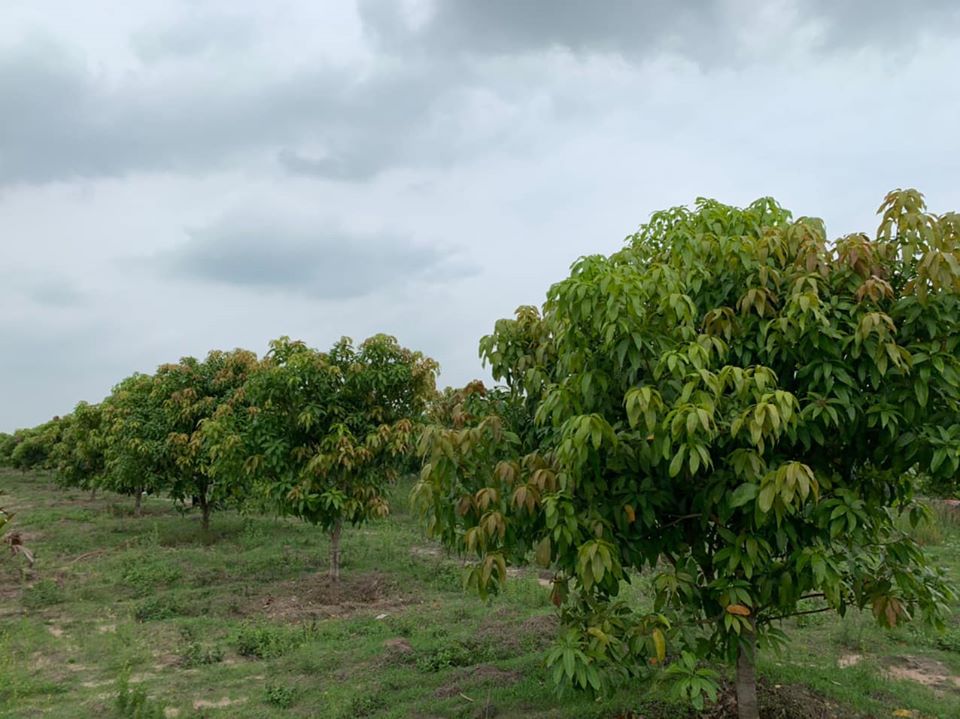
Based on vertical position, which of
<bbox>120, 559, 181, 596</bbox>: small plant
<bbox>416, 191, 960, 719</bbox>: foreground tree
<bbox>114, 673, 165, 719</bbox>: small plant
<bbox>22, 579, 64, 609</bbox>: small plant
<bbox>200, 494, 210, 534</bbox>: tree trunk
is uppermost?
<bbox>416, 191, 960, 719</bbox>: foreground tree

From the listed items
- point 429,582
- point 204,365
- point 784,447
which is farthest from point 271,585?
point 784,447

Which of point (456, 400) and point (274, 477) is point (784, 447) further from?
point (274, 477)

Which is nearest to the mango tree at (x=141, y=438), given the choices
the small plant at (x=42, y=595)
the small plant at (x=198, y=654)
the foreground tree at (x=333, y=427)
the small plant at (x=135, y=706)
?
the small plant at (x=42, y=595)

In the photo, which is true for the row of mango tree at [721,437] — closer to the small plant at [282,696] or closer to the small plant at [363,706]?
the small plant at [363,706]

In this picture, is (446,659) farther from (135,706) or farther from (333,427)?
(333,427)

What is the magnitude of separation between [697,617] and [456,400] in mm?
2589

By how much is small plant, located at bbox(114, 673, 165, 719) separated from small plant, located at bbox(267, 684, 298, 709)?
3.19 ft

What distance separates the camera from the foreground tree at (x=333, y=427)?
11383mm

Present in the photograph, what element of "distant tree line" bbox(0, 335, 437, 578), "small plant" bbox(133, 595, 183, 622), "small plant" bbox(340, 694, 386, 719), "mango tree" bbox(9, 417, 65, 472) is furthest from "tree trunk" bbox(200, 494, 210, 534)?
"mango tree" bbox(9, 417, 65, 472)

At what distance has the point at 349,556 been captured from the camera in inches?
596

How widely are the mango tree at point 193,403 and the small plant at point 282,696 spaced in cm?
968

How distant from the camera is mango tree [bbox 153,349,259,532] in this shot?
661 inches

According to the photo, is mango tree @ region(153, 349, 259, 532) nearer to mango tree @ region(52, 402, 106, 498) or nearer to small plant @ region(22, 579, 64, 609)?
small plant @ region(22, 579, 64, 609)

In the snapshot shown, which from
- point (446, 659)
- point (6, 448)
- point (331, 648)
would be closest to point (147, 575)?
point (331, 648)
